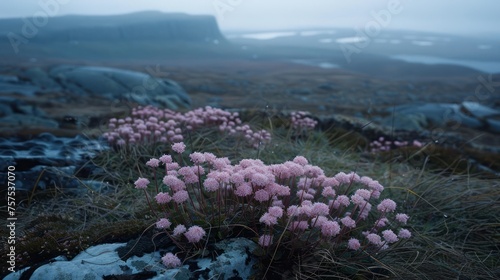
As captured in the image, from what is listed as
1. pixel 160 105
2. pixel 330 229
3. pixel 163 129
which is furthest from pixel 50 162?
pixel 160 105

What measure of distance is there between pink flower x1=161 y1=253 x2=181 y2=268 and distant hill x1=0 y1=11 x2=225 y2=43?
5589 inches

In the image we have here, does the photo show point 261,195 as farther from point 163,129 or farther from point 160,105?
point 160,105

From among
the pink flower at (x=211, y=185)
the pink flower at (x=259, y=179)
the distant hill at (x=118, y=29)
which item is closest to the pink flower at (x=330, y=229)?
the pink flower at (x=259, y=179)

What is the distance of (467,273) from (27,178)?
5146 mm

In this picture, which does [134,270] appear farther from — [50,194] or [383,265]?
[50,194]

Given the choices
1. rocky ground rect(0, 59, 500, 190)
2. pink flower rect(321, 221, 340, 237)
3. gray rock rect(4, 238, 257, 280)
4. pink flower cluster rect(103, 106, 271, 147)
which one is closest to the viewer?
gray rock rect(4, 238, 257, 280)

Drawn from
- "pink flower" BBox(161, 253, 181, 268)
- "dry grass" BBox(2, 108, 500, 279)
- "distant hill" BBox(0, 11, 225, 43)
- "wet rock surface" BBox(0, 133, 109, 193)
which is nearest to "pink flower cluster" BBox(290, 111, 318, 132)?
"dry grass" BBox(2, 108, 500, 279)

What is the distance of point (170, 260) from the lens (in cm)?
253

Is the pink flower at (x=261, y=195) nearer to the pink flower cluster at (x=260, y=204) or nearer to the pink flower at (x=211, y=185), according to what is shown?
the pink flower cluster at (x=260, y=204)

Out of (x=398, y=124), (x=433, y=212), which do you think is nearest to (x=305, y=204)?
(x=433, y=212)

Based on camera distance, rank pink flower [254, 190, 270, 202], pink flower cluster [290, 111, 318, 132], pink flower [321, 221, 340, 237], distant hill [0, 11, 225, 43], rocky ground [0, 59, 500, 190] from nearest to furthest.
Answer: pink flower [321, 221, 340, 237]
pink flower [254, 190, 270, 202]
pink flower cluster [290, 111, 318, 132]
rocky ground [0, 59, 500, 190]
distant hill [0, 11, 225, 43]

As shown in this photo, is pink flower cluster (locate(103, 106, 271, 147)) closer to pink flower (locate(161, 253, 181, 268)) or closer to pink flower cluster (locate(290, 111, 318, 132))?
pink flower cluster (locate(290, 111, 318, 132))

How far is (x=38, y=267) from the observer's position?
2590 mm

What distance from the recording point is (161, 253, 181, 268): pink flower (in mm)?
2529
